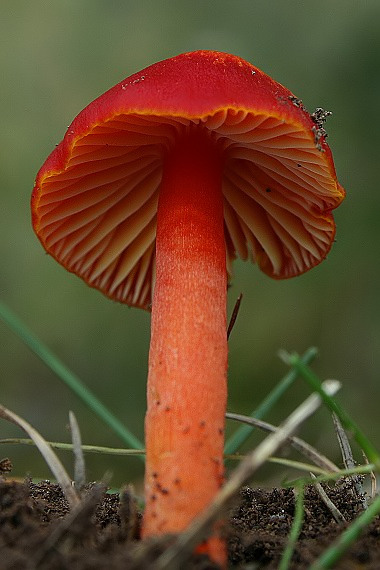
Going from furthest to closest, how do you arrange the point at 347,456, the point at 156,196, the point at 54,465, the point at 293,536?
1. the point at 156,196
2. the point at 347,456
3. the point at 54,465
4. the point at 293,536

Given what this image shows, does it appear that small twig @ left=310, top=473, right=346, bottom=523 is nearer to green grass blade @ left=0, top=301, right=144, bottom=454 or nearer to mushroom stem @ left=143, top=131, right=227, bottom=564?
mushroom stem @ left=143, top=131, right=227, bottom=564

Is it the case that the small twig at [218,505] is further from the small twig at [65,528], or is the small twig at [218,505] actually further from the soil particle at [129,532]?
the small twig at [65,528]

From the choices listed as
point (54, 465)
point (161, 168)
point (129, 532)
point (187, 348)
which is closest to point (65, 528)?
point (129, 532)

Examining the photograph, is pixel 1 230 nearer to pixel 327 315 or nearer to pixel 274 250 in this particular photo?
pixel 327 315

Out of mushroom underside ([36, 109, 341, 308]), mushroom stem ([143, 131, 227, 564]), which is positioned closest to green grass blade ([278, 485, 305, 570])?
mushroom stem ([143, 131, 227, 564])

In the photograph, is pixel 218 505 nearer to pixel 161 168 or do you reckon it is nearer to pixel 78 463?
pixel 78 463

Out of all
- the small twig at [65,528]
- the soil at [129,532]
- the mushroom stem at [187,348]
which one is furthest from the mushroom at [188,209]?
the small twig at [65,528]

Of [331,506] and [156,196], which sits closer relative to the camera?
[331,506]

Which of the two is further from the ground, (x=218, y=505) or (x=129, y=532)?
(x=218, y=505)
